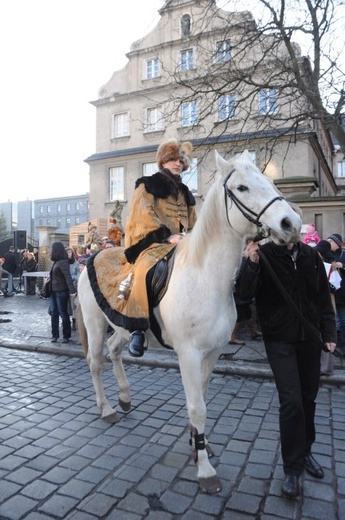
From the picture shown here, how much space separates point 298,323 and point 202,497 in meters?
1.44

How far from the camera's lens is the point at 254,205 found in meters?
2.40

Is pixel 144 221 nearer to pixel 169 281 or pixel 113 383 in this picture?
pixel 169 281

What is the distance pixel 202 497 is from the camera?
8.91 ft

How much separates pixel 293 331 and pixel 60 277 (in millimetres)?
6317

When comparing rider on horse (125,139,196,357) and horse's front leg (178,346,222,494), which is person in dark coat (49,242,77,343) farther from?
horse's front leg (178,346,222,494)

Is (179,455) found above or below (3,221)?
below

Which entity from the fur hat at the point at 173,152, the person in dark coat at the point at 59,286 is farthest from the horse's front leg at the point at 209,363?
the person in dark coat at the point at 59,286

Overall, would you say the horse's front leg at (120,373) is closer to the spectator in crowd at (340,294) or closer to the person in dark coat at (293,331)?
the person in dark coat at (293,331)

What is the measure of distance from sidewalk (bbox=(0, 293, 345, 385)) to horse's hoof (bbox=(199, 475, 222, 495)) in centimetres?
123

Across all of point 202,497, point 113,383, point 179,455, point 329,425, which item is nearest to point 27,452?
point 179,455

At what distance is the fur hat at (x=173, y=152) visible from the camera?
11.7 ft

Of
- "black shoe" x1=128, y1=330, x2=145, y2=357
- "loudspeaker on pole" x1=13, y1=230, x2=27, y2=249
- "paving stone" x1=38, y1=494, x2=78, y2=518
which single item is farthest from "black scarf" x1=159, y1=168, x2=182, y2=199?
"loudspeaker on pole" x1=13, y1=230, x2=27, y2=249

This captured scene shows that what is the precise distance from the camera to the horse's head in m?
2.22

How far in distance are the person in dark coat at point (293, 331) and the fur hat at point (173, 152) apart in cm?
129
